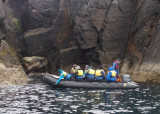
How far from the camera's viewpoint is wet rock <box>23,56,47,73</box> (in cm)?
4156

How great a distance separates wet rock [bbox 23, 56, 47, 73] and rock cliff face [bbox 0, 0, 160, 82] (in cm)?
111

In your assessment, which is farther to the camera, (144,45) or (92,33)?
(92,33)

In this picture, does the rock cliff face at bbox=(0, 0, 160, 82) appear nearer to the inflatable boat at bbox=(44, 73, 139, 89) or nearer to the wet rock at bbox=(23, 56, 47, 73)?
the wet rock at bbox=(23, 56, 47, 73)

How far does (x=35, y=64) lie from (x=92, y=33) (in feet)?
36.0

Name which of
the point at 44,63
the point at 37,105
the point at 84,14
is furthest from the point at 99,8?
the point at 37,105

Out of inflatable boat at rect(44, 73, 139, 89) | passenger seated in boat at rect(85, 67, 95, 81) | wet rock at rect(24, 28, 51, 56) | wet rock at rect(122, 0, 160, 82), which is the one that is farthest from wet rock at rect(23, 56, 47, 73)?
passenger seated in boat at rect(85, 67, 95, 81)

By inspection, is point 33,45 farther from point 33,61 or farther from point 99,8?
point 99,8

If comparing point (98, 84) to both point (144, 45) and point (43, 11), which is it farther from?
point (43, 11)

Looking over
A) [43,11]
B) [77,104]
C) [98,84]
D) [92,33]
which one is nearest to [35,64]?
[92,33]

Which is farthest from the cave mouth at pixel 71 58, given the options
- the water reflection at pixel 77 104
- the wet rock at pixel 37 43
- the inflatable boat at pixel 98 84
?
the water reflection at pixel 77 104

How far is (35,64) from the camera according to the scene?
139 feet

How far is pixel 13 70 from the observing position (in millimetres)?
26328

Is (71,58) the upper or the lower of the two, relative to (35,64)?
upper

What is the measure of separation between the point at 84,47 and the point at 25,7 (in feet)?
64.3
